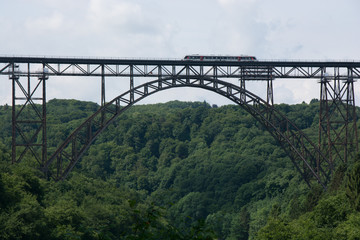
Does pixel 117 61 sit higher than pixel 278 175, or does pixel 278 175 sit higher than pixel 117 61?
pixel 117 61

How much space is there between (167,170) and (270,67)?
75.3m

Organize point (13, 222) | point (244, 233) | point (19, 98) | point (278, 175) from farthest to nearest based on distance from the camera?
point (278, 175) → point (244, 233) → point (19, 98) → point (13, 222)

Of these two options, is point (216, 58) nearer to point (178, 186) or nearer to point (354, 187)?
point (354, 187)

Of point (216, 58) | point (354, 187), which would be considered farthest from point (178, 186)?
point (354, 187)

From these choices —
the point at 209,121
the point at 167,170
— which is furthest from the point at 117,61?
the point at 209,121

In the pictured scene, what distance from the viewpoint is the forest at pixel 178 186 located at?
39.3 m

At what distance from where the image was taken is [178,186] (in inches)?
4513

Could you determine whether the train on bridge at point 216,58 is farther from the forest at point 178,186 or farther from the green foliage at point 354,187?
the green foliage at point 354,187

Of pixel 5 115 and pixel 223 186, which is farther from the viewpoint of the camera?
pixel 5 115

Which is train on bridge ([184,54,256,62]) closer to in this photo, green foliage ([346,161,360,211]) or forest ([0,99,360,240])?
forest ([0,99,360,240])

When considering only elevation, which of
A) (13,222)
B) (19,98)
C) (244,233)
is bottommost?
(244,233)

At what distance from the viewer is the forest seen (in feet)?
129

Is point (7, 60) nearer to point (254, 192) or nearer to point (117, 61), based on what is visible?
point (117, 61)

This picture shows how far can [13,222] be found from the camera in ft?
121
